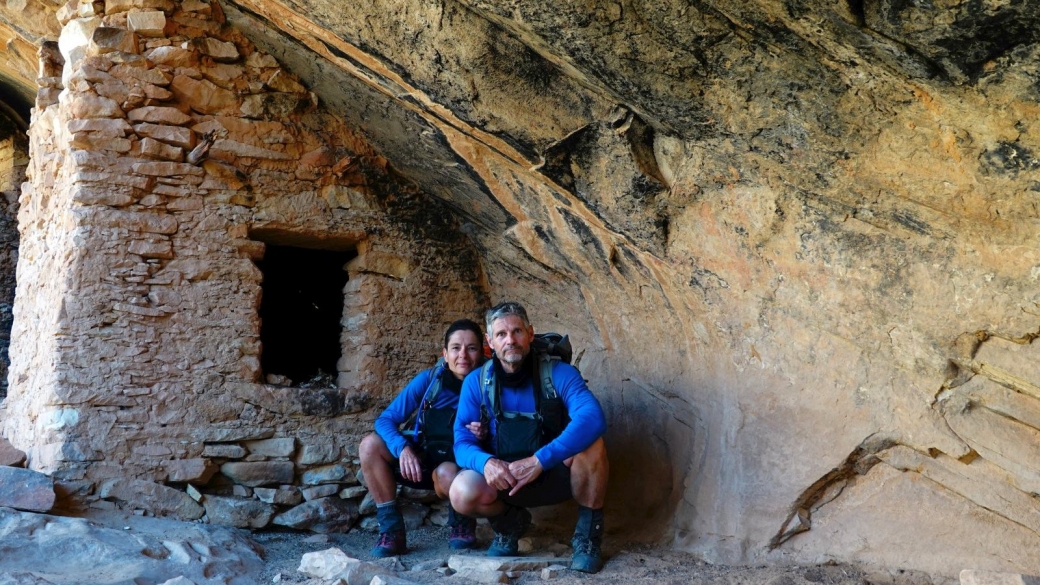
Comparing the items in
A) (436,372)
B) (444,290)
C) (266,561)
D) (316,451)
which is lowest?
(266,561)

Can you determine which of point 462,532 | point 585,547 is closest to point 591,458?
point 585,547

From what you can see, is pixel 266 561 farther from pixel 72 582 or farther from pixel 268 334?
pixel 268 334

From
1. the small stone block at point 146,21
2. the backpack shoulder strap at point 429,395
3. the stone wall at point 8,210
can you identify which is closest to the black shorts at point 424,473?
the backpack shoulder strap at point 429,395

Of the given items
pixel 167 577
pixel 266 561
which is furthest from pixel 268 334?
A: pixel 167 577

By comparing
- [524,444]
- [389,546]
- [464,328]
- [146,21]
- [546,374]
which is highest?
[146,21]

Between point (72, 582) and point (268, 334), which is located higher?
point (268, 334)

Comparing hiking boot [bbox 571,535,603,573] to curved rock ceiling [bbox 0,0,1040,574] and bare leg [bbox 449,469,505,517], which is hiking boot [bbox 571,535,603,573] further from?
curved rock ceiling [bbox 0,0,1040,574]

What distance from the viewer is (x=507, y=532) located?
4.14 metres

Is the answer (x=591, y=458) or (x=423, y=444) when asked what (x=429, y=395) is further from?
(x=591, y=458)

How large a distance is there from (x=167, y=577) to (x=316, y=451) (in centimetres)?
142

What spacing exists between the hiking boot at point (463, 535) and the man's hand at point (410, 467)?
11.6 inches

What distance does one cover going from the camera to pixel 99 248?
4.73 metres

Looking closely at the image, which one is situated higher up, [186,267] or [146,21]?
[146,21]

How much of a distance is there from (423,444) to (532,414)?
0.70 m
